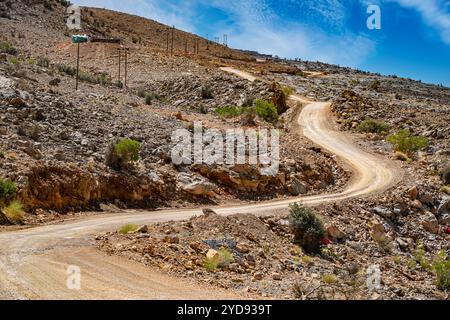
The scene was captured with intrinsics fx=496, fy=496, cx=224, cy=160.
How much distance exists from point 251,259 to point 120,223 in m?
4.20

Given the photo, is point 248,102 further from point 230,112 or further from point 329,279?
point 329,279

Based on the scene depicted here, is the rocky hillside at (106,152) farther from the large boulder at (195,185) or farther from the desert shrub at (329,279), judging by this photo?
the desert shrub at (329,279)

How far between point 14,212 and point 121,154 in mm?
5114

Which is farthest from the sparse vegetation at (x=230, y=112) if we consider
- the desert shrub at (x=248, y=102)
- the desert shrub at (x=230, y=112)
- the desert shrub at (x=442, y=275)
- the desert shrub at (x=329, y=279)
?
the desert shrub at (x=329, y=279)

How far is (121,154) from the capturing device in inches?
699

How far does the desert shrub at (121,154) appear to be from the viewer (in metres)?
17.7

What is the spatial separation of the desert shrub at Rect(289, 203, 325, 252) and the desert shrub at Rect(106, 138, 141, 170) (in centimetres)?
645

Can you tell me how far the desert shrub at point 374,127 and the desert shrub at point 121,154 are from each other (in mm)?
18333

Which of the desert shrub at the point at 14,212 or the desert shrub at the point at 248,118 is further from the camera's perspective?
the desert shrub at the point at 248,118

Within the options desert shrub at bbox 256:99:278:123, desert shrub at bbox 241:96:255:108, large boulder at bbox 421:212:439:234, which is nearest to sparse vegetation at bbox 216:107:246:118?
desert shrub at bbox 256:99:278:123

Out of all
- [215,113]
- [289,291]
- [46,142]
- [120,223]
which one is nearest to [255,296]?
[289,291]

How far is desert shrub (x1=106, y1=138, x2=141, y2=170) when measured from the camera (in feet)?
58.1

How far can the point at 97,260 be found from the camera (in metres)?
10.1

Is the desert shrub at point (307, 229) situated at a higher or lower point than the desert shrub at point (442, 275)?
higher
